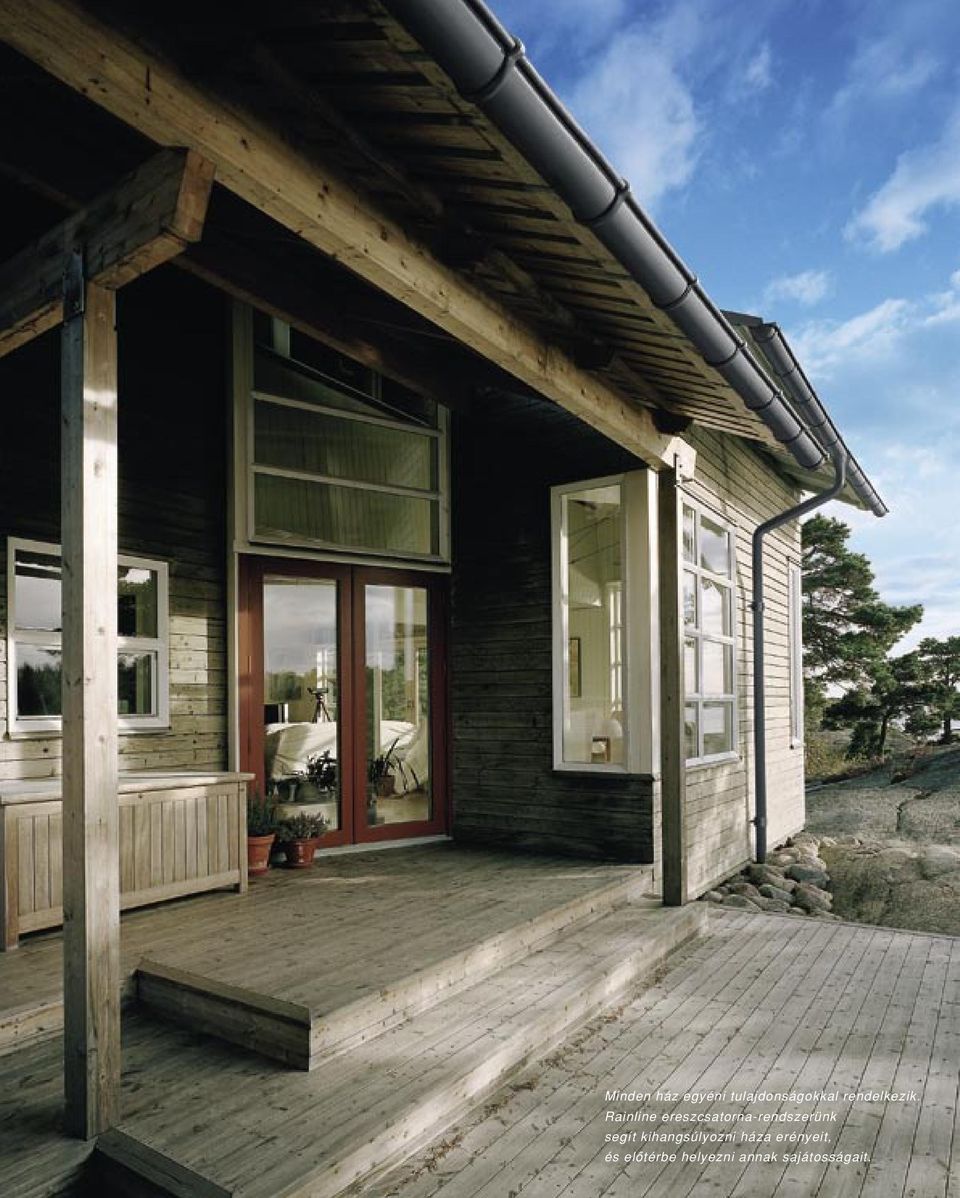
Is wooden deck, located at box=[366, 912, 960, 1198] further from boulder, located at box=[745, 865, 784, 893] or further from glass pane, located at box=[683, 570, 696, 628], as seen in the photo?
glass pane, located at box=[683, 570, 696, 628]

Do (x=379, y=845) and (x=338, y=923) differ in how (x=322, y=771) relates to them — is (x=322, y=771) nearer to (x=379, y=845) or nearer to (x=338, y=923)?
(x=379, y=845)

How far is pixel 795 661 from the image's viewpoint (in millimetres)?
9102

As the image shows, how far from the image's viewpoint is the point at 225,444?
17.6 ft

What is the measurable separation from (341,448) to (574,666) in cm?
209

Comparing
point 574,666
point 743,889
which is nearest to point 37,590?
point 574,666

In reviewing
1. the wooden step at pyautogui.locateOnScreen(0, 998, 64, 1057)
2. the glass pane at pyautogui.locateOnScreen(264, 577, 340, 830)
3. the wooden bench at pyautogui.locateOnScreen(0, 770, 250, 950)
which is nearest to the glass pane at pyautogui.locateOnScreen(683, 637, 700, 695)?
the glass pane at pyautogui.locateOnScreen(264, 577, 340, 830)

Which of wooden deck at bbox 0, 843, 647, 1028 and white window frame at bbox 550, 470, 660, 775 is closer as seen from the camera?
wooden deck at bbox 0, 843, 647, 1028

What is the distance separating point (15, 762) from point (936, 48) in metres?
13.2

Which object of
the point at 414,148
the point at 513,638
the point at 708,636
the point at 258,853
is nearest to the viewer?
the point at 414,148

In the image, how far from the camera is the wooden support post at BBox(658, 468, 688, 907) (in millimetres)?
4758

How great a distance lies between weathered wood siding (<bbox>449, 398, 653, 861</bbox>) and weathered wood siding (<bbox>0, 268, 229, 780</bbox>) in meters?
1.69

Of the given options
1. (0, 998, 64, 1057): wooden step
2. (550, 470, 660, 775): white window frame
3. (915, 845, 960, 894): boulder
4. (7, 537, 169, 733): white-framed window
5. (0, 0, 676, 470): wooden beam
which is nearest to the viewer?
(0, 0, 676, 470): wooden beam

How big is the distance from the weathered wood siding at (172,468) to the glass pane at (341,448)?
29cm

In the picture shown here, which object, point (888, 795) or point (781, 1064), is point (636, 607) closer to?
point (781, 1064)
